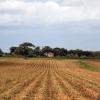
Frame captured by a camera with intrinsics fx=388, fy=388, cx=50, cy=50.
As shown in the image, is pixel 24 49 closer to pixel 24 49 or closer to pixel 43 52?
Answer: pixel 24 49

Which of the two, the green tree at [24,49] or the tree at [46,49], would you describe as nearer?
the green tree at [24,49]

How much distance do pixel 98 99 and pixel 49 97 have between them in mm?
2327

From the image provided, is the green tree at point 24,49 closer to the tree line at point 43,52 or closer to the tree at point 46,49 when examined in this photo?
the tree line at point 43,52

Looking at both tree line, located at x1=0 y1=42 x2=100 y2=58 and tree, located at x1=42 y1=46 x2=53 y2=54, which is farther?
tree, located at x1=42 y1=46 x2=53 y2=54

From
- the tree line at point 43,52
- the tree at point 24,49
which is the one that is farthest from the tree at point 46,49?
the tree at point 24,49

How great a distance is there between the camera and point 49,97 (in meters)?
18.6

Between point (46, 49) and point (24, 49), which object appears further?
point (46, 49)

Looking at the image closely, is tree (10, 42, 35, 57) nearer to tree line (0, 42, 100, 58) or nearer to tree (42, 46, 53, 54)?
tree line (0, 42, 100, 58)

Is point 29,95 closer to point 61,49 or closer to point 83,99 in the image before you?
point 83,99

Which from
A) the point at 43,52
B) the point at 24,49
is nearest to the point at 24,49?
the point at 24,49

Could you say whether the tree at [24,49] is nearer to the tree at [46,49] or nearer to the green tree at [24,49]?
the green tree at [24,49]

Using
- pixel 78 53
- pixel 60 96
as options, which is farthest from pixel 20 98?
pixel 78 53

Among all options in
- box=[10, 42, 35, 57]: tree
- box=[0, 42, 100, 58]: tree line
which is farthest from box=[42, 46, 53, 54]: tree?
box=[10, 42, 35, 57]: tree

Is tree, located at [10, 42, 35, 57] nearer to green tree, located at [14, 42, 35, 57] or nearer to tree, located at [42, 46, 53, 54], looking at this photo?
green tree, located at [14, 42, 35, 57]
